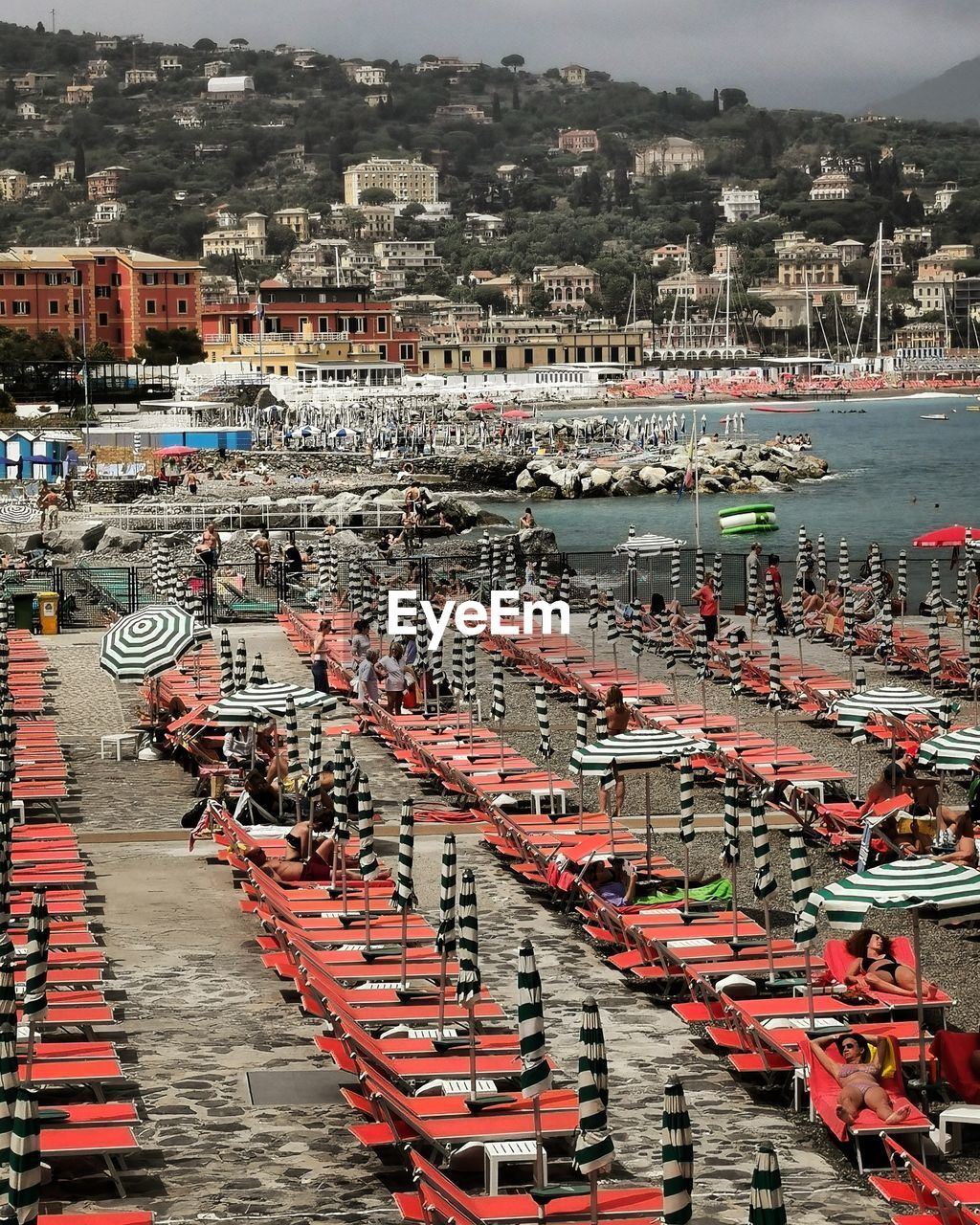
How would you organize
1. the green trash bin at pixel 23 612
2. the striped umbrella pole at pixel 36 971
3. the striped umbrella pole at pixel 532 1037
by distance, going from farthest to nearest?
the green trash bin at pixel 23 612 < the striped umbrella pole at pixel 36 971 < the striped umbrella pole at pixel 532 1037

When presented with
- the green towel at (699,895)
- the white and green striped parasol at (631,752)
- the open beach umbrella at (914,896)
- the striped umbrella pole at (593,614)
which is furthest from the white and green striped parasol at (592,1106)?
the striped umbrella pole at (593,614)

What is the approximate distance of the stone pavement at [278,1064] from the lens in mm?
11172

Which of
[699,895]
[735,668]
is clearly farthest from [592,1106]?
[735,668]

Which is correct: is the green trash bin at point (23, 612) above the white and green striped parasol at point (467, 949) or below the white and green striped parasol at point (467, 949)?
below

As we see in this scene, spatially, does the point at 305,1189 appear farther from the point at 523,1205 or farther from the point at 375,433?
the point at 375,433

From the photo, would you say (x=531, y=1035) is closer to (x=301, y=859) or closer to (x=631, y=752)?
(x=301, y=859)

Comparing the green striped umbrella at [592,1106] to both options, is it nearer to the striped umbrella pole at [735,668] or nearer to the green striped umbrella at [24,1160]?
the green striped umbrella at [24,1160]

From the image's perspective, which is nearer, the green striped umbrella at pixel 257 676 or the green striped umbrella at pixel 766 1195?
the green striped umbrella at pixel 766 1195

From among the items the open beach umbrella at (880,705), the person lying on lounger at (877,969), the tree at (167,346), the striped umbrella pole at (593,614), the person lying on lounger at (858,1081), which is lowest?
the person lying on lounger at (858,1081)

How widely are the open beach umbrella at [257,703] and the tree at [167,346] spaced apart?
11474 centimetres

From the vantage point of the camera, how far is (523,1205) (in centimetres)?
1039

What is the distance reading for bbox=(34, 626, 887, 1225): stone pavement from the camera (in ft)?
36.7

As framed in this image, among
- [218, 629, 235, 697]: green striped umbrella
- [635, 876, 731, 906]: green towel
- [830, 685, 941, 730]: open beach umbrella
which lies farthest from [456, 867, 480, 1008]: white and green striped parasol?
[218, 629, 235, 697]: green striped umbrella

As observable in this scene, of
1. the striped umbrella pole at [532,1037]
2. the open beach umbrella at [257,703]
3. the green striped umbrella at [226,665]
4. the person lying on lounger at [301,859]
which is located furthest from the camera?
the green striped umbrella at [226,665]
